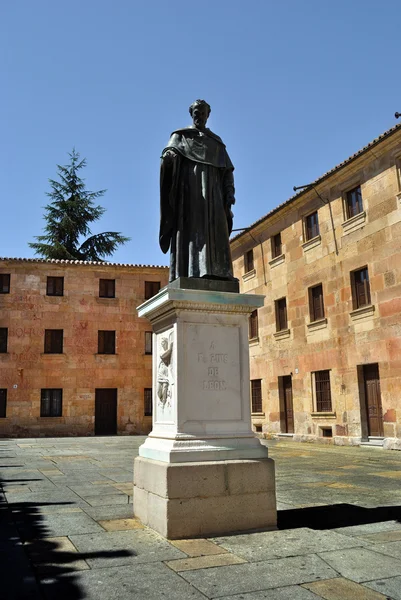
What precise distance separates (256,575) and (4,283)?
26817mm

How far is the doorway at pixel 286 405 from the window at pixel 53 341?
12.3 m

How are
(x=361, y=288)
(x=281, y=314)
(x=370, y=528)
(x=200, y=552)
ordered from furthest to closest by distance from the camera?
(x=281, y=314) → (x=361, y=288) → (x=370, y=528) → (x=200, y=552)

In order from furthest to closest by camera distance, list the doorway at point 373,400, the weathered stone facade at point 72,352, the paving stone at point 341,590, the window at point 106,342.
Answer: the window at point 106,342, the weathered stone facade at point 72,352, the doorway at point 373,400, the paving stone at point 341,590

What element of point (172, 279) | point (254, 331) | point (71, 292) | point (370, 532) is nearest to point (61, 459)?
point (172, 279)

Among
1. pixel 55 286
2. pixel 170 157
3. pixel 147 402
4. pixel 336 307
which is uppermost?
pixel 55 286

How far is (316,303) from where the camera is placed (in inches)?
802

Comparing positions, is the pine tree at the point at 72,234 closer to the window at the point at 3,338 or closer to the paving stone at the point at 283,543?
the window at the point at 3,338

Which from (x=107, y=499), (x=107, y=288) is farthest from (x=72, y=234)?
(x=107, y=499)

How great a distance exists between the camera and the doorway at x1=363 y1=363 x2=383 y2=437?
55.0 ft

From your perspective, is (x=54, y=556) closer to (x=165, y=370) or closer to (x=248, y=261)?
(x=165, y=370)

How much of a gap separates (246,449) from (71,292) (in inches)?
985

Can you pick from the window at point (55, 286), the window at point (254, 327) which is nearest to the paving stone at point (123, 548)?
the window at point (254, 327)

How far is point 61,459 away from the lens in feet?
43.8

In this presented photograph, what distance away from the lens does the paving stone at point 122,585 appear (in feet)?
10.9
